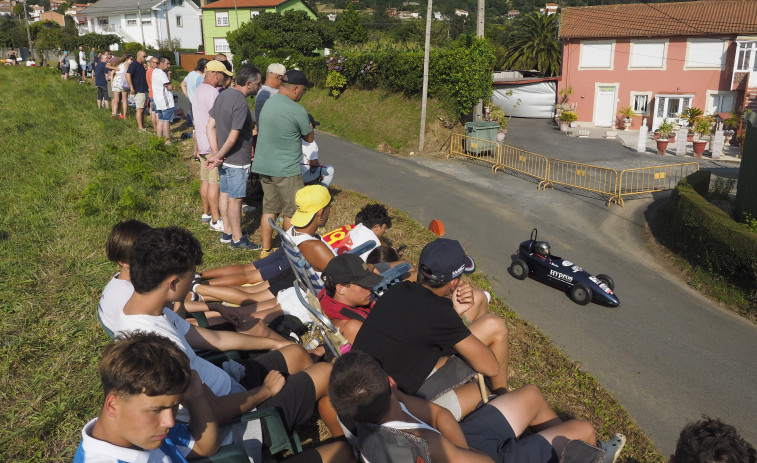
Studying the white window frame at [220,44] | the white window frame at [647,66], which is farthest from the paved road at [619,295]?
the white window frame at [220,44]

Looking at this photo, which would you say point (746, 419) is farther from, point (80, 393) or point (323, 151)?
point (323, 151)

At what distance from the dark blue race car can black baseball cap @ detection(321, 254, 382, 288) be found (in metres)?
4.83

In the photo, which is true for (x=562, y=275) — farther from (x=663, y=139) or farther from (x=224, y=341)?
(x=663, y=139)

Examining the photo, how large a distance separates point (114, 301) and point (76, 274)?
9.26ft

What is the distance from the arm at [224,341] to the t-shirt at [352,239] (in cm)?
160

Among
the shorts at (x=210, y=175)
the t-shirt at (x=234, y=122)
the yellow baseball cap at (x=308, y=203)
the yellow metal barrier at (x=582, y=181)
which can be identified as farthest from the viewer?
the yellow metal barrier at (x=582, y=181)

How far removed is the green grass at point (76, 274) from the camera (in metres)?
3.81

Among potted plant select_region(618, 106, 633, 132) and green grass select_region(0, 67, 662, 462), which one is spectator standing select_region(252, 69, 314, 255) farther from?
potted plant select_region(618, 106, 633, 132)

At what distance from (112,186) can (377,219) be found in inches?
188

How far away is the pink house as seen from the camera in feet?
94.0

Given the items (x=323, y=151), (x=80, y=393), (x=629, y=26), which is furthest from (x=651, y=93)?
(x=80, y=393)

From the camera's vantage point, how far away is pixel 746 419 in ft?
19.1

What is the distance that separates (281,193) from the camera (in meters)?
6.79

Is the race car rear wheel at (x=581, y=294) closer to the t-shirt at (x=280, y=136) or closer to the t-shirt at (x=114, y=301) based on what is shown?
the t-shirt at (x=280, y=136)
